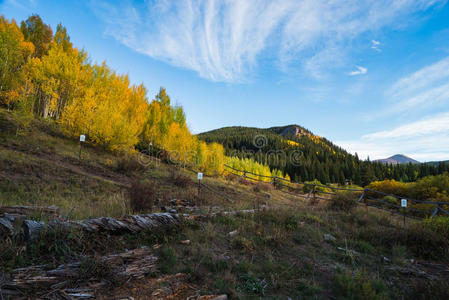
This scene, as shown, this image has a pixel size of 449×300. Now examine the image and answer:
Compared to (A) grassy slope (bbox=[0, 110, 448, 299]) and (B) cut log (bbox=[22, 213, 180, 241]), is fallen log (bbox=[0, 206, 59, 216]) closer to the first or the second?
(A) grassy slope (bbox=[0, 110, 448, 299])

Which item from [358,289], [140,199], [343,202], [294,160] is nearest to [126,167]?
[140,199]

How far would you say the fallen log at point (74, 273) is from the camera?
2072 mm

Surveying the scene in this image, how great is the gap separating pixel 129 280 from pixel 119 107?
21.0 meters

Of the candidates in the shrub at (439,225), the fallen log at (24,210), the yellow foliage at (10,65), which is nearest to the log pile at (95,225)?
the fallen log at (24,210)

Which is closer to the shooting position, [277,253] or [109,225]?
[109,225]

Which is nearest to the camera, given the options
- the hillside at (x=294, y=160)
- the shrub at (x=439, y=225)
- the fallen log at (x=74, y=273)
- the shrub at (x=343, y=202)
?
the fallen log at (x=74, y=273)

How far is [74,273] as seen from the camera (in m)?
2.38

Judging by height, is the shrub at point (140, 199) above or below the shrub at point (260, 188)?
above

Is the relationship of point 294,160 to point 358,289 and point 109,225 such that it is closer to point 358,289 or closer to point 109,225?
point 358,289

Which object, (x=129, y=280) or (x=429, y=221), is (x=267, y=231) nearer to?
(x=129, y=280)

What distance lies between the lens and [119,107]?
66.2 feet

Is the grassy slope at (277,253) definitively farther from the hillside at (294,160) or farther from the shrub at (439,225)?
the hillside at (294,160)

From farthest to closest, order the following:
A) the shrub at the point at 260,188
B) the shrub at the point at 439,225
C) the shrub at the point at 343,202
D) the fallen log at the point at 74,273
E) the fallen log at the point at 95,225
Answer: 1. the shrub at the point at 260,188
2. the shrub at the point at 343,202
3. the shrub at the point at 439,225
4. the fallen log at the point at 95,225
5. the fallen log at the point at 74,273

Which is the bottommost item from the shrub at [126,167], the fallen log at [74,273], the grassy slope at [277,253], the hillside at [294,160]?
the grassy slope at [277,253]
